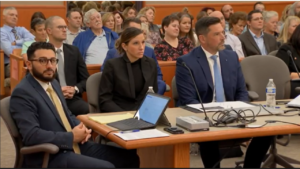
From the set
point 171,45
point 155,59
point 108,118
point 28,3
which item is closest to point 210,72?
point 155,59

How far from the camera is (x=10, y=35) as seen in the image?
7625 millimetres

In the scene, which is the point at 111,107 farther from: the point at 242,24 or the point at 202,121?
the point at 242,24

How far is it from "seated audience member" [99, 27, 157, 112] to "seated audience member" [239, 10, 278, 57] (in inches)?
96.6

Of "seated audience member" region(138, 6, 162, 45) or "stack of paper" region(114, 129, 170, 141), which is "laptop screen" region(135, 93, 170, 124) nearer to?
"stack of paper" region(114, 129, 170, 141)

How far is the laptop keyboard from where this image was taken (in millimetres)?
3053

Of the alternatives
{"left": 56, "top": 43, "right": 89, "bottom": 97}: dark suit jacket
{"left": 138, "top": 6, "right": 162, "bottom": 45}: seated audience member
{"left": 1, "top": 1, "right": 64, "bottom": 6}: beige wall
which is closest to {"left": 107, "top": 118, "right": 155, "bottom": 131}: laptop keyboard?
{"left": 56, "top": 43, "right": 89, "bottom": 97}: dark suit jacket

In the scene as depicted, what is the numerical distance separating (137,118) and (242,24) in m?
4.62

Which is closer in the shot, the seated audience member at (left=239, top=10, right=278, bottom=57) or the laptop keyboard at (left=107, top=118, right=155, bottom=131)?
the laptop keyboard at (left=107, top=118, right=155, bottom=131)

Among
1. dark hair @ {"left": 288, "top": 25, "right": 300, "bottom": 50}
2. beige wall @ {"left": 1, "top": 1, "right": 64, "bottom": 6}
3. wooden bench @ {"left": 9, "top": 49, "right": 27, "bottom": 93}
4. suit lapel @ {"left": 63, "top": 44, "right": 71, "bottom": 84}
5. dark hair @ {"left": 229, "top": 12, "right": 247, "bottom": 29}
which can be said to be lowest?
wooden bench @ {"left": 9, "top": 49, "right": 27, "bottom": 93}

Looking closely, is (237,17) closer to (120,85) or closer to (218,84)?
(218,84)

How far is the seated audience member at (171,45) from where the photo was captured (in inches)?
238

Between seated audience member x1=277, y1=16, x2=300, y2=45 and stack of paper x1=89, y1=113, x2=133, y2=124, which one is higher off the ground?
seated audience member x1=277, y1=16, x2=300, y2=45

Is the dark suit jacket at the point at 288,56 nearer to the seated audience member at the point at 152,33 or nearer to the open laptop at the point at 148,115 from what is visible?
the seated audience member at the point at 152,33

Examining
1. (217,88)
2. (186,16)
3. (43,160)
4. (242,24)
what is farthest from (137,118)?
(242,24)
